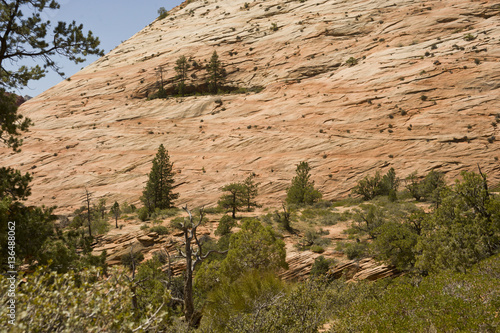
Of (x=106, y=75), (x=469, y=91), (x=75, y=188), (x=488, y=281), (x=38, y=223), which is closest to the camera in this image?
(x=488, y=281)

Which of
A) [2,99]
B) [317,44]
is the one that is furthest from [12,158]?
[317,44]

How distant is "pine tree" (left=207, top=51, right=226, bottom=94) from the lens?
57.4 m

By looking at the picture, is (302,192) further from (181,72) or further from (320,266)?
(181,72)

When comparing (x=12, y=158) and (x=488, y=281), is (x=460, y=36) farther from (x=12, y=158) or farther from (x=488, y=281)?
(x=12, y=158)

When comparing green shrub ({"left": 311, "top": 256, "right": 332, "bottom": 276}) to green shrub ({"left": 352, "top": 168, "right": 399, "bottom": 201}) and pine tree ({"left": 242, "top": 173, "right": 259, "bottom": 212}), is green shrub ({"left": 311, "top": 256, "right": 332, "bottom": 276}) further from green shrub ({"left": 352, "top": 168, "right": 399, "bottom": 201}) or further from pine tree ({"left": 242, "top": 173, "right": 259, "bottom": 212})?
green shrub ({"left": 352, "top": 168, "right": 399, "bottom": 201})

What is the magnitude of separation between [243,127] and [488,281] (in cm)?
3826

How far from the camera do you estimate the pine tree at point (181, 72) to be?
57656 millimetres

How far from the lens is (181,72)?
195ft

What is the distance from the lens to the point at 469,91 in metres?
36.2

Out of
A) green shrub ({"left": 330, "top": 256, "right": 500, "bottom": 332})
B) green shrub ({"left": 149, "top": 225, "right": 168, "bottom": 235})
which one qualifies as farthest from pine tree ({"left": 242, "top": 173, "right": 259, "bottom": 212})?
green shrub ({"left": 330, "top": 256, "right": 500, "bottom": 332})

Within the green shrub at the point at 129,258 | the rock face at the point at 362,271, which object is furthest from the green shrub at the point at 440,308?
the green shrub at the point at 129,258

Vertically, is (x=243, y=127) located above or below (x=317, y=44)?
below

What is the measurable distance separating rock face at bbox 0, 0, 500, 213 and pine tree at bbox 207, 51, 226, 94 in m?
1.89

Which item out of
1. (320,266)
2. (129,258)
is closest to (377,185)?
(320,266)
